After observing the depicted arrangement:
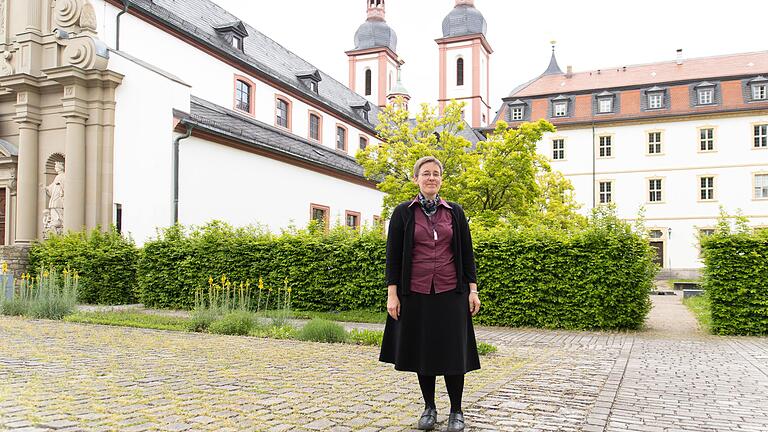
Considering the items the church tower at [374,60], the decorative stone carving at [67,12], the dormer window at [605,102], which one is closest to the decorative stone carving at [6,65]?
the decorative stone carving at [67,12]

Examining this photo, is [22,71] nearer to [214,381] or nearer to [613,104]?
[214,381]

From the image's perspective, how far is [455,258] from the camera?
4.59 m

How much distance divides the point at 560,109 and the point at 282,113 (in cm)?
2393

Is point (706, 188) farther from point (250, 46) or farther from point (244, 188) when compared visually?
point (244, 188)

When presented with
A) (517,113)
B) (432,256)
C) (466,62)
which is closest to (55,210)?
(432,256)

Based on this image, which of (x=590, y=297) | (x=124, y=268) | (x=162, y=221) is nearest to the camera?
(x=590, y=297)

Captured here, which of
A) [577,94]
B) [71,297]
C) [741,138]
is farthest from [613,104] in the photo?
[71,297]

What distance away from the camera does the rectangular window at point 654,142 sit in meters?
42.9

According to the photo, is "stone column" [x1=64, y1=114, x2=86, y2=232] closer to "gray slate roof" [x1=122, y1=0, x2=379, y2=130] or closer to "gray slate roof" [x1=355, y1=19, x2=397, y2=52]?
"gray slate roof" [x1=122, y1=0, x2=379, y2=130]

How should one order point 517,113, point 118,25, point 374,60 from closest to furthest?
point 118,25 → point 517,113 → point 374,60

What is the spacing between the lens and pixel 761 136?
4075cm

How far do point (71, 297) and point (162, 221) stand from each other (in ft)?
21.8

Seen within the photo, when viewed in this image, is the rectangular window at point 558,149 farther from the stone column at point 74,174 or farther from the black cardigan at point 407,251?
the black cardigan at point 407,251

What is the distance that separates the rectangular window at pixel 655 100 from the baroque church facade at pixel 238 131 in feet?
0.26
